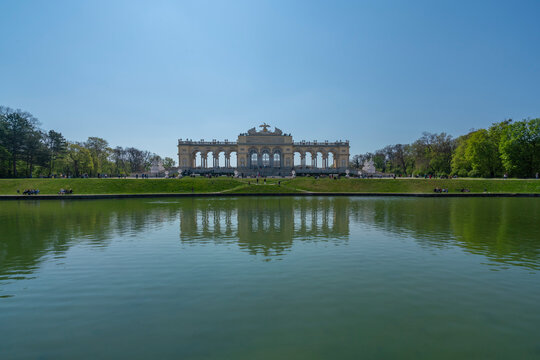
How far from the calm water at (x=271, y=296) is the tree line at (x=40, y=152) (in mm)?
57160

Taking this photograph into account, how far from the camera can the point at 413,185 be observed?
1916 inches

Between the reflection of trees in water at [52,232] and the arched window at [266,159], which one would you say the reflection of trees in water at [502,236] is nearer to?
the reflection of trees in water at [52,232]

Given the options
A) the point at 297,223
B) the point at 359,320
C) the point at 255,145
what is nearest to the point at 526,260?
the point at 359,320

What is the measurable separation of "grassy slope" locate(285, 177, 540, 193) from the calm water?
107 ft

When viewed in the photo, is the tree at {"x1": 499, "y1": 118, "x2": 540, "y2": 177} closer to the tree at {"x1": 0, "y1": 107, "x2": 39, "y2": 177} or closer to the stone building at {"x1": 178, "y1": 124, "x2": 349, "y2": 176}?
the stone building at {"x1": 178, "y1": 124, "x2": 349, "y2": 176}

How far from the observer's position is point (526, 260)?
10.4m

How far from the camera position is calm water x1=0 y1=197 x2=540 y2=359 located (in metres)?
5.34

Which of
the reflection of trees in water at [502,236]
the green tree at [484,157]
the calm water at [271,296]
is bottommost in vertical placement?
the reflection of trees in water at [502,236]

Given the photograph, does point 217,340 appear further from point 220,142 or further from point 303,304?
point 220,142

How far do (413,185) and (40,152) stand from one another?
67.9 metres

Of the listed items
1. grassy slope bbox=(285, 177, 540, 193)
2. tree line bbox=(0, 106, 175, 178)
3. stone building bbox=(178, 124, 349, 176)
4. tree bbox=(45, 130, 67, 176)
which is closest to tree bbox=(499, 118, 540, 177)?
grassy slope bbox=(285, 177, 540, 193)

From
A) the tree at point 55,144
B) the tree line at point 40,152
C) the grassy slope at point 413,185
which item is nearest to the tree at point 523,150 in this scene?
the grassy slope at point 413,185

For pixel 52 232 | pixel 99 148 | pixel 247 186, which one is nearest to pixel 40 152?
pixel 99 148

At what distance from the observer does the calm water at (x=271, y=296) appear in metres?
5.34
